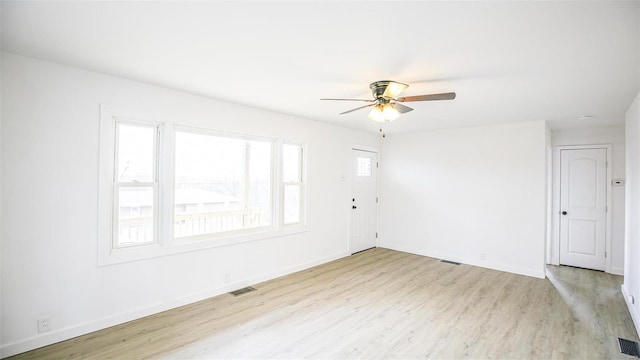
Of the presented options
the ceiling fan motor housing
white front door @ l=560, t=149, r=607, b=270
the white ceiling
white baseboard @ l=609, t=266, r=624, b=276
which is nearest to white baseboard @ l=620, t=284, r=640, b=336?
white baseboard @ l=609, t=266, r=624, b=276

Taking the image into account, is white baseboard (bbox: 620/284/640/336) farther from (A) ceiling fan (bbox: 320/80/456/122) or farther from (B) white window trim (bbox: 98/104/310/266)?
(B) white window trim (bbox: 98/104/310/266)

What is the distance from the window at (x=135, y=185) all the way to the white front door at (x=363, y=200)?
11.8ft

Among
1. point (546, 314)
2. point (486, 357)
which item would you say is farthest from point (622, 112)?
point (486, 357)

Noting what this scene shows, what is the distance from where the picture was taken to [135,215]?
3.26 metres

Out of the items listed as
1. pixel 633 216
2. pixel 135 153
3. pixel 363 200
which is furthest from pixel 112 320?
pixel 633 216

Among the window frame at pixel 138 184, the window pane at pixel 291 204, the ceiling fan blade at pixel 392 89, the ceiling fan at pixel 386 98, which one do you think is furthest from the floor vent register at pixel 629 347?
the window frame at pixel 138 184

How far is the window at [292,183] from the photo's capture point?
15.7 feet

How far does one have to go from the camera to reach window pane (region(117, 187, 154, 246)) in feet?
10.3

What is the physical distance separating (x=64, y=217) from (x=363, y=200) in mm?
4817

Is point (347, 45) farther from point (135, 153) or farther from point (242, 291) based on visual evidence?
point (242, 291)

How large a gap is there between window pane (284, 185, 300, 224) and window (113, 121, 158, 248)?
76.2 inches

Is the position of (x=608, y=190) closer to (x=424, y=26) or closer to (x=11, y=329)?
(x=424, y=26)

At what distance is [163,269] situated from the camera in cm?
337

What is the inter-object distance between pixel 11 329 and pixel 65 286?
0.43 m
